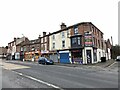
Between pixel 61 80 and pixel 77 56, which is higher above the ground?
pixel 77 56

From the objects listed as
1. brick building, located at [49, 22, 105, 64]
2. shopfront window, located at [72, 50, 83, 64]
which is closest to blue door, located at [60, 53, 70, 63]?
brick building, located at [49, 22, 105, 64]

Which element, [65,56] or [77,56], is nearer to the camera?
[77,56]

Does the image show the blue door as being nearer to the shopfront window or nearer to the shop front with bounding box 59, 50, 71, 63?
the shop front with bounding box 59, 50, 71, 63

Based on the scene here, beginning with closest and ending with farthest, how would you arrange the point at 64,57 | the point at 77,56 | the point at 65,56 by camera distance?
the point at 77,56, the point at 65,56, the point at 64,57

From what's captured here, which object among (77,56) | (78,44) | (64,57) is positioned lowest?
(64,57)

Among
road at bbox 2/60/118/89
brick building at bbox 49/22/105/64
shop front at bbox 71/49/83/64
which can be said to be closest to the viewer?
road at bbox 2/60/118/89

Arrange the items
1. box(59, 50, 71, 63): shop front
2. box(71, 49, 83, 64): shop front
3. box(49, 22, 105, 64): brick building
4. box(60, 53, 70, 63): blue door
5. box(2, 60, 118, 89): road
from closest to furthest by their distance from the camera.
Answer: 1. box(2, 60, 118, 89): road
2. box(49, 22, 105, 64): brick building
3. box(71, 49, 83, 64): shop front
4. box(59, 50, 71, 63): shop front
5. box(60, 53, 70, 63): blue door

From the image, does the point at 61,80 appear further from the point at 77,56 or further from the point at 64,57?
the point at 64,57

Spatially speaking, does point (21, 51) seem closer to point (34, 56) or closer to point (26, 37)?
point (26, 37)

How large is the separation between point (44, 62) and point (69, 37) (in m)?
8.78

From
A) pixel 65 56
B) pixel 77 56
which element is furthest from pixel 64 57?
pixel 77 56

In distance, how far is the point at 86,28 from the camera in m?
37.5

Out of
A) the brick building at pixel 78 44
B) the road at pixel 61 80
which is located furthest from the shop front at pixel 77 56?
the road at pixel 61 80

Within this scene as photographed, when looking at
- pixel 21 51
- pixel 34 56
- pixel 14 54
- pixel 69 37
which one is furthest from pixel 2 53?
pixel 69 37
